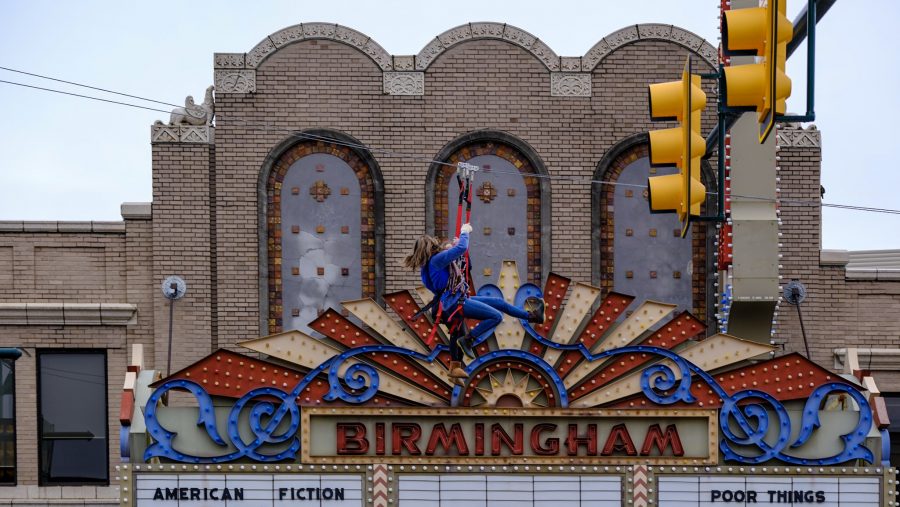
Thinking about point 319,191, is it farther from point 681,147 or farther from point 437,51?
point 681,147

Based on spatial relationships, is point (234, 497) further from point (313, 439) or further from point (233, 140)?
point (233, 140)

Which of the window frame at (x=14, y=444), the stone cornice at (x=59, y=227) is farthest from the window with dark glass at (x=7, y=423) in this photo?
the stone cornice at (x=59, y=227)

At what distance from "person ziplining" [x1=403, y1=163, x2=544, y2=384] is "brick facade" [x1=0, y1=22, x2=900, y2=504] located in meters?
3.85

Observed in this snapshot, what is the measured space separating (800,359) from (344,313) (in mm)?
7115

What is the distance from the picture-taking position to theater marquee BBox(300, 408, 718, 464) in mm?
17328

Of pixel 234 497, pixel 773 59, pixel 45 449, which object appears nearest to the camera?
pixel 773 59

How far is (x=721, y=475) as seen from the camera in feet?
57.1

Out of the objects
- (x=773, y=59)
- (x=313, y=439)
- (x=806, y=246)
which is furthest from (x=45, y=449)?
(x=773, y=59)

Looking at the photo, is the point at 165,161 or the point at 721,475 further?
the point at 165,161

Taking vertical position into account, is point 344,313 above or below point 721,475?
above

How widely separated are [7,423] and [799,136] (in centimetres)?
1219

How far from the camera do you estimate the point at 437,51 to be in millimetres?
21547

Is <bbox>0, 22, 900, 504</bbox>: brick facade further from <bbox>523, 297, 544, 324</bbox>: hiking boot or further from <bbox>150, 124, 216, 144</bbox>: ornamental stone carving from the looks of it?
<bbox>523, 297, 544, 324</bbox>: hiking boot

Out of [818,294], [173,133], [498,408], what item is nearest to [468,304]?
[498,408]
